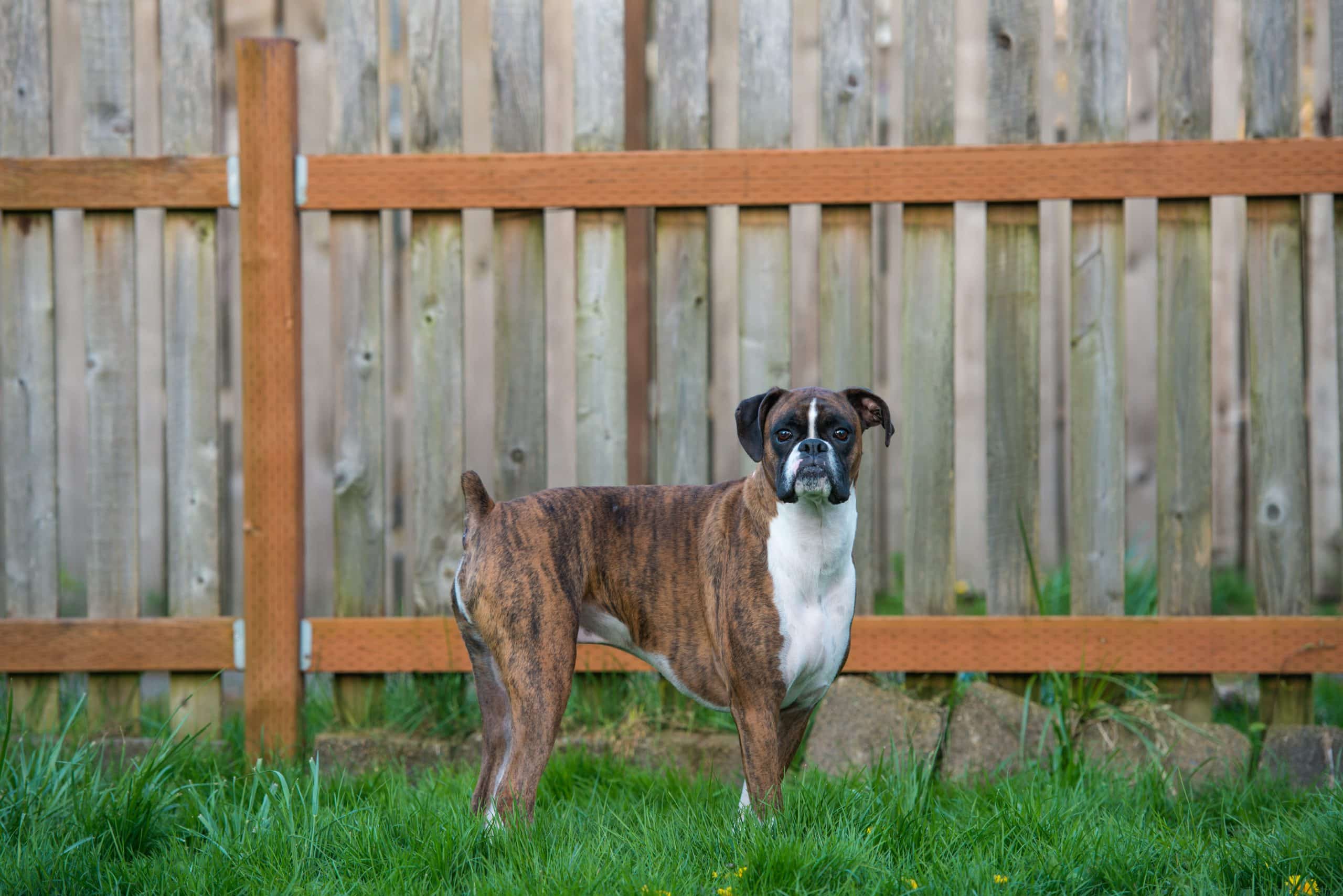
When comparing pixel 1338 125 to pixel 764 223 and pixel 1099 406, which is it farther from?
pixel 764 223

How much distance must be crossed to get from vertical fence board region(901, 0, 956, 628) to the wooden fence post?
2369mm

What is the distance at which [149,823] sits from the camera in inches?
125

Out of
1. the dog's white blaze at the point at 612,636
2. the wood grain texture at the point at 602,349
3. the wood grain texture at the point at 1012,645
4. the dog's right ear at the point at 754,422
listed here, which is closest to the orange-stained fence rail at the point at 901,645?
the wood grain texture at the point at 1012,645

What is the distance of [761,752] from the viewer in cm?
302

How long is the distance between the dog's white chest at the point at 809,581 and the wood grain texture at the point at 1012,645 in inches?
45.9

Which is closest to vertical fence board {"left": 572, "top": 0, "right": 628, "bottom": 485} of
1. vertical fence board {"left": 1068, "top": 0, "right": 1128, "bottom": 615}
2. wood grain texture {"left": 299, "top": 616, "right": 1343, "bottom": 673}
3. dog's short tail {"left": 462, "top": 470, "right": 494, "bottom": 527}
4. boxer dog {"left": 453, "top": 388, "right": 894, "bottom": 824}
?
wood grain texture {"left": 299, "top": 616, "right": 1343, "bottom": 673}

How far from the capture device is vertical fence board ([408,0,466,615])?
437 centimetres

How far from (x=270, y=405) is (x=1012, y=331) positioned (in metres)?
2.87

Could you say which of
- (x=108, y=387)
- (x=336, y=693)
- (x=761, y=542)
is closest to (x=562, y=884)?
(x=761, y=542)

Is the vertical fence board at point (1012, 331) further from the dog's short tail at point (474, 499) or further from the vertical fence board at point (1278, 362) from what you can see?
the dog's short tail at point (474, 499)

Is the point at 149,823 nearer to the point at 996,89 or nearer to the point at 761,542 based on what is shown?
the point at 761,542

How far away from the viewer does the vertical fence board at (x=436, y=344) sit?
437 centimetres

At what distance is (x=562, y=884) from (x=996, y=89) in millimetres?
3276

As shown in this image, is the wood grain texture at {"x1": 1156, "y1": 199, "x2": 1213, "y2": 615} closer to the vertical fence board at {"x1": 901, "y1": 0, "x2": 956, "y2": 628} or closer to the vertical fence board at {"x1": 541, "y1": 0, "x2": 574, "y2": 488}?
the vertical fence board at {"x1": 901, "y1": 0, "x2": 956, "y2": 628}
